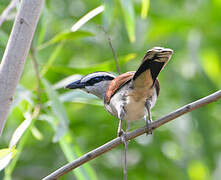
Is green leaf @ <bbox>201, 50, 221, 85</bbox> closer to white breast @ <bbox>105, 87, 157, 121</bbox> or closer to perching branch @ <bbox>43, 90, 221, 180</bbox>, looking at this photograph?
white breast @ <bbox>105, 87, 157, 121</bbox>

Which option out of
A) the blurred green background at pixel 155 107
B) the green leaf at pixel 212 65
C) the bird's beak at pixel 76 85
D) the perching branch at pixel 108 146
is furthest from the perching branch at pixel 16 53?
the green leaf at pixel 212 65

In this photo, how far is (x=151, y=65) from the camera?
201 centimetres

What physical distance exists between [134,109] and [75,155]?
0.46 m

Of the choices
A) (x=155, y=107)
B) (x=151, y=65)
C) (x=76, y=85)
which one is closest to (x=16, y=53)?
(x=151, y=65)

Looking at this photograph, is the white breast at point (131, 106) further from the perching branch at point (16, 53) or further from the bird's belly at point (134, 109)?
the perching branch at point (16, 53)

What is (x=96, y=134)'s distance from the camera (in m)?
3.64

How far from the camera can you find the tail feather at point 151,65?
5.59 feet

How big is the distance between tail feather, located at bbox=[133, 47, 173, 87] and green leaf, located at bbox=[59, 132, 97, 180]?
1.76 ft

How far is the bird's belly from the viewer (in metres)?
2.32

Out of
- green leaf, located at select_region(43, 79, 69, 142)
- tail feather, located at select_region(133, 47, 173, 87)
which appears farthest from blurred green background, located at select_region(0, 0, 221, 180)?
tail feather, located at select_region(133, 47, 173, 87)

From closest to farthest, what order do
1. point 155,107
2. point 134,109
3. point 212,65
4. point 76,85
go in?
point 134,109 → point 76,85 → point 155,107 → point 212,65

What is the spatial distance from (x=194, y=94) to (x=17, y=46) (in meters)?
2.41

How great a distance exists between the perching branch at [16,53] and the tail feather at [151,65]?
0.44m

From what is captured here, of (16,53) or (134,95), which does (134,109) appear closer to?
(134,95)
